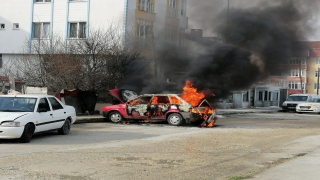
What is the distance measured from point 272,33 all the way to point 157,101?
6.33 meters

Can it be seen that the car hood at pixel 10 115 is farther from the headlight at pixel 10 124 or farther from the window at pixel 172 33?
the window at pixel 172 33

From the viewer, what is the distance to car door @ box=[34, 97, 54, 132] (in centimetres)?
1402

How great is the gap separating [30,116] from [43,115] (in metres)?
0.82

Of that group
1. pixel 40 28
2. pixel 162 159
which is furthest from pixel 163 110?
pixel 40 28

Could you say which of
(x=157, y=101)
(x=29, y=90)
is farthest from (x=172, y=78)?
(x=29, y=90)

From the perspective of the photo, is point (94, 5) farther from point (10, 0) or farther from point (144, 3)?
point (10, 0)

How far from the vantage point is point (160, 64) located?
26438mm

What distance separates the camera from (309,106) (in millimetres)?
39188

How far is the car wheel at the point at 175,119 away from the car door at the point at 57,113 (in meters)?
6.19

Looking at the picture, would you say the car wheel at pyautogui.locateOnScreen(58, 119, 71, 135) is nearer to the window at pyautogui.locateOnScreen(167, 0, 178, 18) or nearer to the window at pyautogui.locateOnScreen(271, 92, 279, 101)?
the window at pyautogui.locateOnScreen(167, 0, 178, 18)

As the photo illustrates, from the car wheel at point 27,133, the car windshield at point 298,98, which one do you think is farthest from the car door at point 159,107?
the car windshield at point 298,98

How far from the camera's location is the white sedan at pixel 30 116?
1285cm

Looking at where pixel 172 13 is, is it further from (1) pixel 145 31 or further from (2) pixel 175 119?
(2) pixel 175 119

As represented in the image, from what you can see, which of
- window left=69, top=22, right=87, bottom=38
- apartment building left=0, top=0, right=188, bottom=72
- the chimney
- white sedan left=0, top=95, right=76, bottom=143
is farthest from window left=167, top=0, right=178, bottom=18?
white sedan left=0, top=95, right=76, bottom=143
